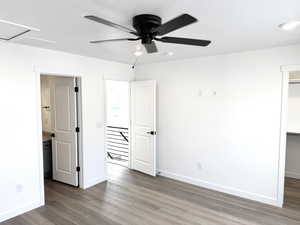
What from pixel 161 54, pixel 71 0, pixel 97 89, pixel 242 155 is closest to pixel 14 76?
pixel 97 89

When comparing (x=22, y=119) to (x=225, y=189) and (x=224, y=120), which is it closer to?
(x=224, y=120)

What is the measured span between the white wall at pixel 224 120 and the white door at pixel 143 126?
20 centimetres

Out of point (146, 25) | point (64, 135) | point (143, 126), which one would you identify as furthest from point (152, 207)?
point (146, 25)

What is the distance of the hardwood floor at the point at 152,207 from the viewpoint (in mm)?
2896

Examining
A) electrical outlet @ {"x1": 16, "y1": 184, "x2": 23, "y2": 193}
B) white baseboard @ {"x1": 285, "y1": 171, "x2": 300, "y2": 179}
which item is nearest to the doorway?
electrical outlet @ {"x1": 16, "y1": 184, "x2": 23, "y2": 193}

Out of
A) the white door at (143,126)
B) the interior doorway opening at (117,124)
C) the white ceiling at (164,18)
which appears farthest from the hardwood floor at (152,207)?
the white ceiling at (164,18)

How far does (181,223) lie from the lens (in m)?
2.82

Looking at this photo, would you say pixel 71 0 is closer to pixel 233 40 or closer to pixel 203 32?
pixel 203 32

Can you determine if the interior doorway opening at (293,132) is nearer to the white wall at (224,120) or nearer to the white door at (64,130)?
the white wall at (224,120)

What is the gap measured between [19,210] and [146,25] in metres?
3.16

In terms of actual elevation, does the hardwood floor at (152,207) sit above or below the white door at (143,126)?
below

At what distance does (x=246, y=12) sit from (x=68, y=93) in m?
3.29

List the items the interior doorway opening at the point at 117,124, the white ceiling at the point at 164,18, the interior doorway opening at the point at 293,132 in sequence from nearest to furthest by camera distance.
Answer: the white ceiling at the point at 164,18 → the interior doorway opening at the point at 293,132 → the interior doorway opening at the point at 117,124

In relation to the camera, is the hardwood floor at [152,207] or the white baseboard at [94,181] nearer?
the hardwood floor at [152,207]
